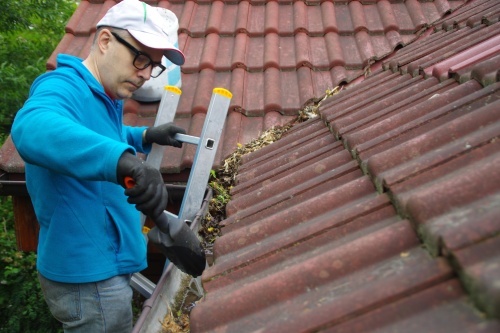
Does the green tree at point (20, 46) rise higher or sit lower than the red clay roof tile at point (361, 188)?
lower

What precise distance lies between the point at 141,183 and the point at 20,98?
6723mm

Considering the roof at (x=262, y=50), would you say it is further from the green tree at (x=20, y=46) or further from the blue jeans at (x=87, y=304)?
the green tree at (x=20, y=46)

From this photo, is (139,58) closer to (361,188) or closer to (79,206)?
(79,206)

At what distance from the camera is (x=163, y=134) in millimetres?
2574

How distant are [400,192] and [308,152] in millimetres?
963

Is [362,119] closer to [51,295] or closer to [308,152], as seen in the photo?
[308,152]

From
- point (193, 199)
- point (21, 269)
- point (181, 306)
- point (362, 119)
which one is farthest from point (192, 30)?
point (21, 269)

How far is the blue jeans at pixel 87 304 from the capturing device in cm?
199

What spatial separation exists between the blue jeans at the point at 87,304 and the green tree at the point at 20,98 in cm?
371

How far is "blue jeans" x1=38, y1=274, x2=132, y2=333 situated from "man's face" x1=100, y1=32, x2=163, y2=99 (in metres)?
0.82

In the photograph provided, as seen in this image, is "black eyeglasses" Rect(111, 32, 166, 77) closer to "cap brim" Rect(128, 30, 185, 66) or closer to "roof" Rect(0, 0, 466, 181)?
"cap brim" Rect(128, 30, 185, 66)

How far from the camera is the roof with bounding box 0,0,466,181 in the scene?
3.17 m

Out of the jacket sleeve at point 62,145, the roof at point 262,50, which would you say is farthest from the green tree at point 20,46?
the jacket sleeve at point 62,145

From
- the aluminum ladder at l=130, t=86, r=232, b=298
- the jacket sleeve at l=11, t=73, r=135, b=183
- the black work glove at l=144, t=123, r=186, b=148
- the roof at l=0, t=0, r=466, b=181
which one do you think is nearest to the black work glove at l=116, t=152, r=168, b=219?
the jacket sleeve at l=11, t=73, r=135, b=183
